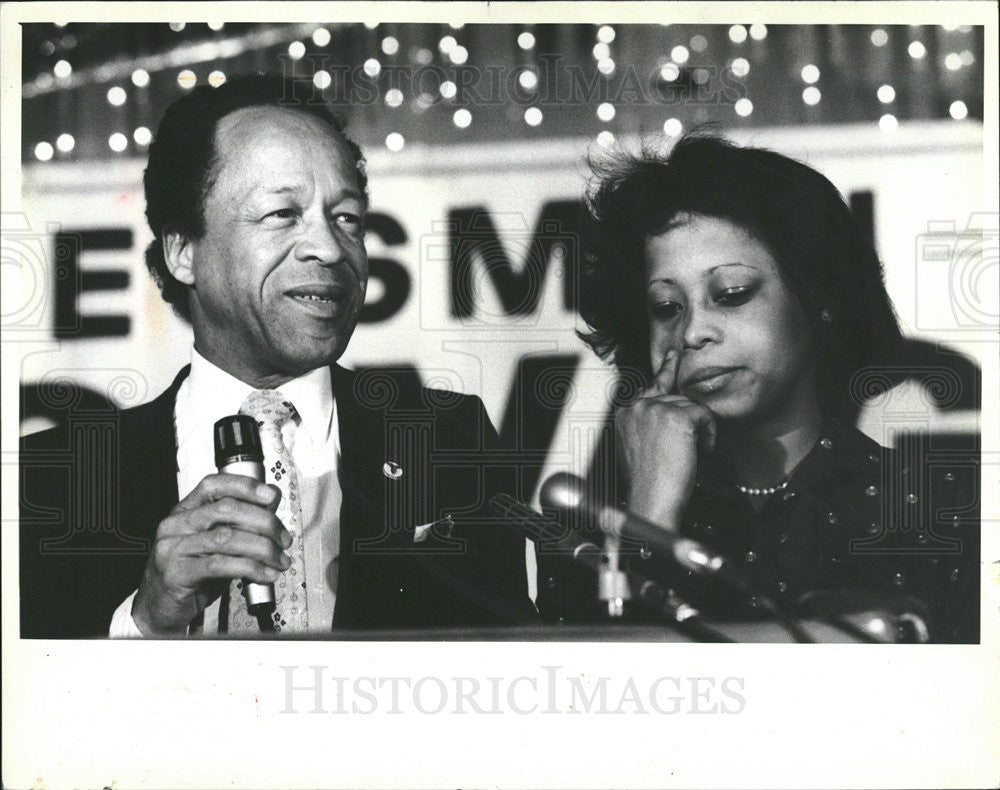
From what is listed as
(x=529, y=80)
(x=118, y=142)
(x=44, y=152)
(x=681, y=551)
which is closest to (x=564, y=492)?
(x=681, y=551)

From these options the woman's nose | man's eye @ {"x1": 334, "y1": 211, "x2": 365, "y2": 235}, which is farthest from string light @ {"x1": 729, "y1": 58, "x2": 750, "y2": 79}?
man's eye @ {"x1": 334, "y1": 211, "x2": 365, "y2": 235}

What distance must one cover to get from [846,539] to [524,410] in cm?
103

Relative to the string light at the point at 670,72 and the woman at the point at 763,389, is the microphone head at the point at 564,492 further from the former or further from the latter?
the string light at the point at 670,72

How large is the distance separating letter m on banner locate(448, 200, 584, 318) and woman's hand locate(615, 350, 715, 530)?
363mm

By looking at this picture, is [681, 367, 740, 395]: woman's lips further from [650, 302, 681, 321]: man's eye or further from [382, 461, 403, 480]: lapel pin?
[382, 461, 403, 480]: lapel pin

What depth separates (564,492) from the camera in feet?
10.7

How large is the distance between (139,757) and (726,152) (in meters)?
2.51

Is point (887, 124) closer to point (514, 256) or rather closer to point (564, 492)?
point (514, 256)

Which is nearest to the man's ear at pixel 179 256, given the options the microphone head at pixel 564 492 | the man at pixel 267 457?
the man at pixel 267 457

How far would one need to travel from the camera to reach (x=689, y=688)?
3236mm

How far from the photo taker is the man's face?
3.25 metres

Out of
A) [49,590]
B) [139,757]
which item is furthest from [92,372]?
[139,757]

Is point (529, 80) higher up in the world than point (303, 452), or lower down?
higher up

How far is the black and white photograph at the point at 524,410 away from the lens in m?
3.24
